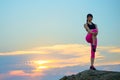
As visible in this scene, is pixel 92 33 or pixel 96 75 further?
pixel 92 33

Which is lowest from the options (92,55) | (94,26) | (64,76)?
(64,76)

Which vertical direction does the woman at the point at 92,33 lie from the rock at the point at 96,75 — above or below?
above

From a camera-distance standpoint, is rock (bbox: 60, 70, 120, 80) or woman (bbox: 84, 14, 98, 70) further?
woman (bbox: 84, 14, 98, 70)

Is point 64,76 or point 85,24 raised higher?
point 85,24

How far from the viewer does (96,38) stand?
20.9 meters

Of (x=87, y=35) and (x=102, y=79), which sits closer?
(x=102, y=79)

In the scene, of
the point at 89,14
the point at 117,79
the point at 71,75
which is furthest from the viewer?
the point at 71,75

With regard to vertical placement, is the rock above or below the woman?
below

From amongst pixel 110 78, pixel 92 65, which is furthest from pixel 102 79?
pixel 92 65

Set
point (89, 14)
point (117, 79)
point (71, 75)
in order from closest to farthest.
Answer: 1. point (117, 79)
2. point (89, 14)
3. point (71, 75)

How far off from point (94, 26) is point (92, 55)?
6.03 feet

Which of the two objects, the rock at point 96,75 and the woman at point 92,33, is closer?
the rock at point 96,75

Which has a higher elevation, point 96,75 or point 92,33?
point 92,33

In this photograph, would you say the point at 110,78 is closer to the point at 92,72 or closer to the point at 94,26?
the point at 92,72
